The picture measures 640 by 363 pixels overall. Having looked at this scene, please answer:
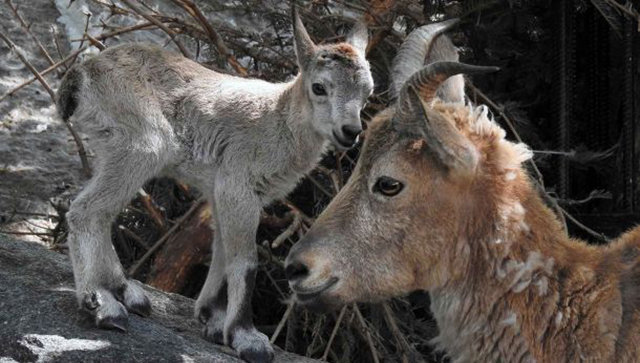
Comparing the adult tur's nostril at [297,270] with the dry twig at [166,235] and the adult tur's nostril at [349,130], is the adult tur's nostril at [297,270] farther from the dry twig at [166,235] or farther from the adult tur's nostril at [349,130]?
the dry twig at [166,235]

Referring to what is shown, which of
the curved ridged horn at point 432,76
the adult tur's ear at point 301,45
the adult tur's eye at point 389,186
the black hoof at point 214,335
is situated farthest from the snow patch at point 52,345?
the adult tur's ear at point 301,45

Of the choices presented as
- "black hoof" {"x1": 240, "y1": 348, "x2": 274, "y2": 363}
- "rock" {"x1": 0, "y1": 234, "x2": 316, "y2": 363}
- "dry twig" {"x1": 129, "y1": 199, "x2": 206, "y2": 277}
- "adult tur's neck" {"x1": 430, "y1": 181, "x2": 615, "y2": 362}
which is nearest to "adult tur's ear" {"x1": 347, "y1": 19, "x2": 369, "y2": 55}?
"dry twig" {"x1": 129, "y1": 199, "x2": 206, "y2": 277}

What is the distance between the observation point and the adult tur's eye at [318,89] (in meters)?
5.61

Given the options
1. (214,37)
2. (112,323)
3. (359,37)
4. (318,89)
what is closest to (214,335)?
(112,323)

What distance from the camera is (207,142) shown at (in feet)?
17.9

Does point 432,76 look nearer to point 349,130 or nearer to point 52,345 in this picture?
point 349,130

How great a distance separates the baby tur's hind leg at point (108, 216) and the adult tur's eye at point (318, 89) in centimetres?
107

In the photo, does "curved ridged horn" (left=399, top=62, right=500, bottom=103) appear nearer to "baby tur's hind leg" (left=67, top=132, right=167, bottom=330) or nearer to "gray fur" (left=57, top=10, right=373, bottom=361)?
"gray fur" (left=57, top=10, right=373, bottom=361)

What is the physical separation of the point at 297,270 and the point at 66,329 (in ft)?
5.17

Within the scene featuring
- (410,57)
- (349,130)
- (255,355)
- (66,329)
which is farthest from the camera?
(349,130)

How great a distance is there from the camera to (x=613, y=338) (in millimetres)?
3416

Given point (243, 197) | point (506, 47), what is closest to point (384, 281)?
point (243, 197)

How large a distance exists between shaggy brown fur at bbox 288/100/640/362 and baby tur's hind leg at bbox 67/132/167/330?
1.67 m

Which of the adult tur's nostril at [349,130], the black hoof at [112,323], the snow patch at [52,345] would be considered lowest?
the black hoof at [112,323]
